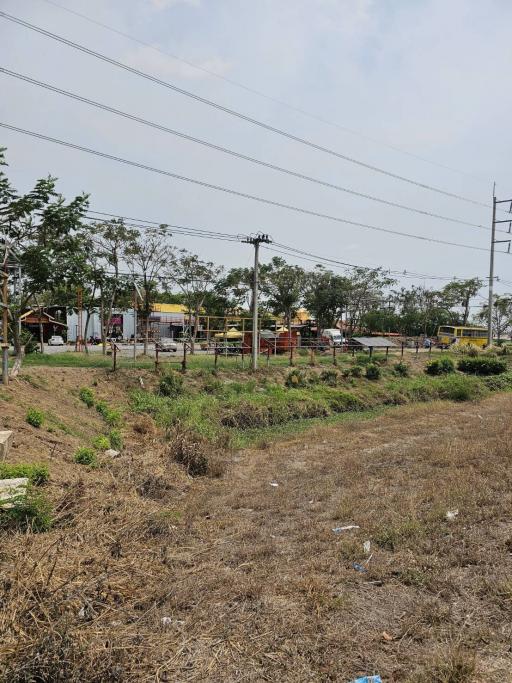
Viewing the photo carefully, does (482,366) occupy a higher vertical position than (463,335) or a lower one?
lower

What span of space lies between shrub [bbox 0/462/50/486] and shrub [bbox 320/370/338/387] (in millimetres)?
18110

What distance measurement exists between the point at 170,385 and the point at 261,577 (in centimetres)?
1397

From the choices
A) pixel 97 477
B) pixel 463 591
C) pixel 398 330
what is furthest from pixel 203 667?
pixel 398 330

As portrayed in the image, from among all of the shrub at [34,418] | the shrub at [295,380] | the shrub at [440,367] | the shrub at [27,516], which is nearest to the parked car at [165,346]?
the shrub at [295,380]

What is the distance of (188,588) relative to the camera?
4891 millimetres

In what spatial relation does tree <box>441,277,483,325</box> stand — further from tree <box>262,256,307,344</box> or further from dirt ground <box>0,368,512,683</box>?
dirt ground <box>0,368,512,683</box>

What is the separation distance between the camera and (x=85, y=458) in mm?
9250

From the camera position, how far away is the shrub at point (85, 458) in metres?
9.15

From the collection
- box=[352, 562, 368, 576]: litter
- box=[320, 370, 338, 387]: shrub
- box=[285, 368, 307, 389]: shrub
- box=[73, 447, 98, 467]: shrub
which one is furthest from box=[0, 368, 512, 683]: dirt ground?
box=[320, 370, 338, 387]: shrub

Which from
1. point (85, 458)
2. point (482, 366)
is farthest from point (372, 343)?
point (85, 458)

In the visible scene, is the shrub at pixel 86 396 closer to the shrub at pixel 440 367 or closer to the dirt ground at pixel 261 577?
the dirt ground at pixel 261 577

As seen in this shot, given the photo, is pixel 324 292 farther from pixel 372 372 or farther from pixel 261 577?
pixel 261 577

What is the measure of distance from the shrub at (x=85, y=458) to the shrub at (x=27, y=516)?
3.32 m

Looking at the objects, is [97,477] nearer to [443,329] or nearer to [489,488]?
[489,488]
